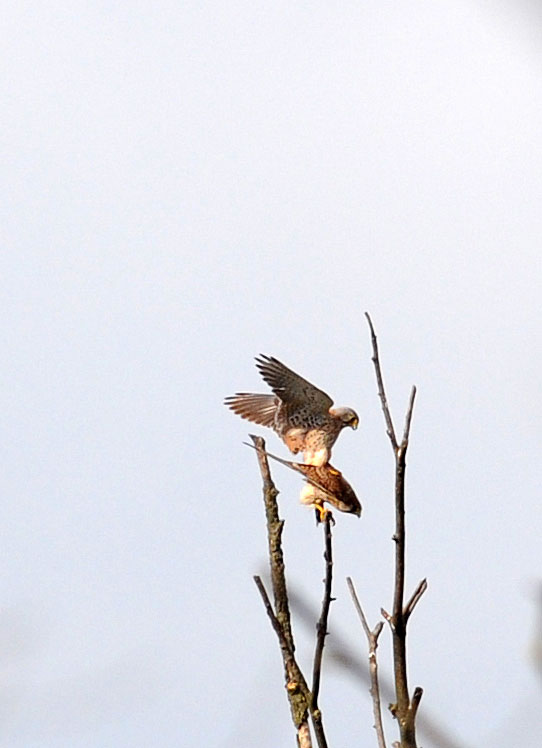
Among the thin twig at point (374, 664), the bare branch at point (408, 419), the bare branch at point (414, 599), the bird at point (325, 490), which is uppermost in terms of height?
the bare branch at point (408, 419)

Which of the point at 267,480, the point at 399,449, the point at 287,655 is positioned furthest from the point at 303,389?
the point at 399,449

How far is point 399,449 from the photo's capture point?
108 centimetres

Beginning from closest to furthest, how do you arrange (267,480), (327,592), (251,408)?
(327,592) < (267,480) < (251,408)

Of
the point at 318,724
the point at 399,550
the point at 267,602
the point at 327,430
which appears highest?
the point at 327,430

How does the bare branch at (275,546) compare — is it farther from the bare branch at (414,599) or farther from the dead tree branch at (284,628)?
the bare branch at (414,599)

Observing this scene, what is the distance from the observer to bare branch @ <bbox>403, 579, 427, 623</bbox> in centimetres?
109

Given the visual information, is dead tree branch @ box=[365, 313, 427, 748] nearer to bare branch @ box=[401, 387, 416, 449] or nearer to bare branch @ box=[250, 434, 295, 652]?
bare branch @ box=[401, 387, 416, 449]

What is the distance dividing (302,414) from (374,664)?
87 centimetres

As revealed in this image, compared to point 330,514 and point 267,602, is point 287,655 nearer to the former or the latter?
point 267,602

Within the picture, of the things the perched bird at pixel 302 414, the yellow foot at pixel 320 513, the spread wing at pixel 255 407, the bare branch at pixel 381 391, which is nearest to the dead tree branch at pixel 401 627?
the bare branch at pixel 381 391

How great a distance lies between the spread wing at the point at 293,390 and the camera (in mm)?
2100

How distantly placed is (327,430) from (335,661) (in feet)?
2.20

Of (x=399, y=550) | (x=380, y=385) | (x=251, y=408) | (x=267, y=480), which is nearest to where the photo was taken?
(x=399, y=550)

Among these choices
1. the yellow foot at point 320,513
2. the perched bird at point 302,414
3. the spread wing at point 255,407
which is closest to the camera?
the yellow foot at point 320,513
